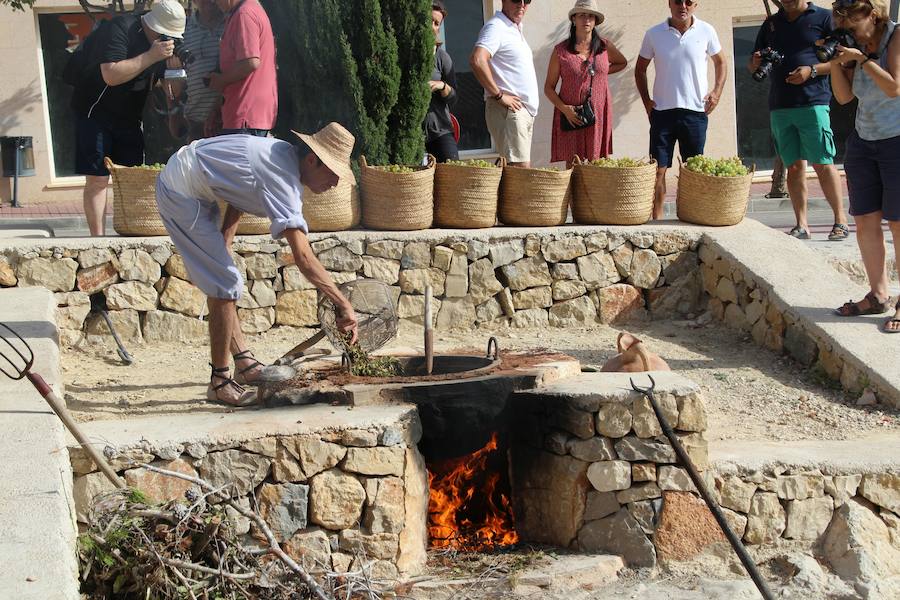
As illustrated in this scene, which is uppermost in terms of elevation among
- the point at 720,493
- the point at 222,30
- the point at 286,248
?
the point at 222,30

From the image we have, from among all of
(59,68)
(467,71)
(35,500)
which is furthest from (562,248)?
(59,68)

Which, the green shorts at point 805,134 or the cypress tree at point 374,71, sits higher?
the cypress tree at point 374,71

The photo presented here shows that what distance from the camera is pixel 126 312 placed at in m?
7.44

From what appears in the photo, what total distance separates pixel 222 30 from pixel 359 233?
5.26 ft

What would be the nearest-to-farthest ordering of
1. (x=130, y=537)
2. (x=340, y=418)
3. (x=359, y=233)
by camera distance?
(x=130, y=537) < (x=340, y=418) < (x=359, y=233)

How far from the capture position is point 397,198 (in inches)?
304

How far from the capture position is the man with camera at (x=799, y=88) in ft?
26.9

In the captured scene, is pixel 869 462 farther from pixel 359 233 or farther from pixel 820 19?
pixel 820 19

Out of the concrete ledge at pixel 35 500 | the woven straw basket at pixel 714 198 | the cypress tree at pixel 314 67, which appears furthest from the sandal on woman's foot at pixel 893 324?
the concrete ledge at pixel 35 500

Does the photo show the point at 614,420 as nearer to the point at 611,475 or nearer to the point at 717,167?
the point at 611,475

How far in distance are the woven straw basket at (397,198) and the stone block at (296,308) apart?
680mm

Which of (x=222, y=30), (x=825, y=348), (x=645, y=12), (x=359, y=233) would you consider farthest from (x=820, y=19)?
(x=645, y=12)

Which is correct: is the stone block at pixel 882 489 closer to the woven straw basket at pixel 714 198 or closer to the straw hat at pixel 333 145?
the straw hat at pixel 333 145

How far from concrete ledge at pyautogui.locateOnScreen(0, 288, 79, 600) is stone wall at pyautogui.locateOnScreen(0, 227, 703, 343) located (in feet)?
7.27
